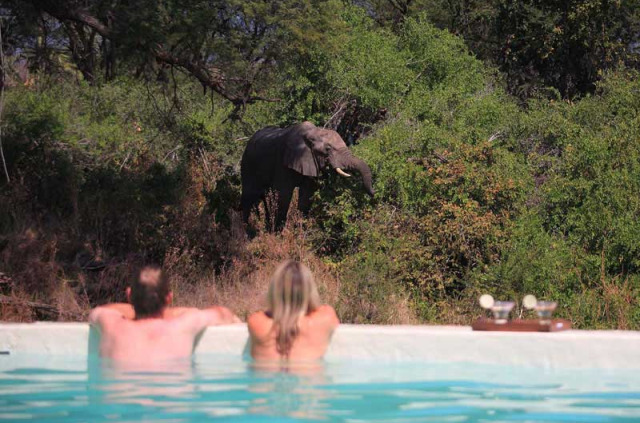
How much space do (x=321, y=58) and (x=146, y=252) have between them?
473 cm

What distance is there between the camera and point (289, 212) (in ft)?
45.4

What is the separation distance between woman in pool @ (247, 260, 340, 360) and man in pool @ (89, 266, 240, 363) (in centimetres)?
52

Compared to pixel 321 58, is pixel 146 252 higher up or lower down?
lower down

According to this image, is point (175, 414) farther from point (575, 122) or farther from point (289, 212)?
point (575, 122)

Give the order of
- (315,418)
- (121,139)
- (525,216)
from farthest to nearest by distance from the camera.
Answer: (121,139), (525,216), (315,418)

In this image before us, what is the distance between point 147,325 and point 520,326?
263 centimetres

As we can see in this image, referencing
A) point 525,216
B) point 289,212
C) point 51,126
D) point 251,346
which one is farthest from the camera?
point 51,126

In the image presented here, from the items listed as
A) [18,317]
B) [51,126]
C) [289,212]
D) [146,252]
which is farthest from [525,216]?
[51,126]

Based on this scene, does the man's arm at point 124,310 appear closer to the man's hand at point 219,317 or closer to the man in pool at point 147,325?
the man in pool at point 147,325

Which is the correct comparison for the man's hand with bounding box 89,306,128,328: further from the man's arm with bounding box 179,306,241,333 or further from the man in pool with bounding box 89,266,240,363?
the man's arm with bounding box 179,306,241,333

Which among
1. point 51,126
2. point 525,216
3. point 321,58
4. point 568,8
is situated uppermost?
point 568,8

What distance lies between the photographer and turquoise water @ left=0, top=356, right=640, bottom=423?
588cm

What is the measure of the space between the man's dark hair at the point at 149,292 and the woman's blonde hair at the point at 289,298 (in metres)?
0.74

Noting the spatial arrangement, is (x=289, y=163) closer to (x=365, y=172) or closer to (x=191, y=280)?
(x=365, y=172)
